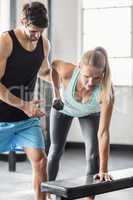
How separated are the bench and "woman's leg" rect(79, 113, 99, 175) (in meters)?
0.58

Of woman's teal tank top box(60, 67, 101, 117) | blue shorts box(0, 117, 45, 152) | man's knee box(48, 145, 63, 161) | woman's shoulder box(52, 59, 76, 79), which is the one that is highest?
woman's shoulder box(52, 59, 76, 79)

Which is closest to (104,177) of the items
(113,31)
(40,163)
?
(40,163)

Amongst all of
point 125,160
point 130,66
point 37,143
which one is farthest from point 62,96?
point 130,66

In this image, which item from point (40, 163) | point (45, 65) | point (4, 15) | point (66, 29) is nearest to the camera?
point (40, 163)

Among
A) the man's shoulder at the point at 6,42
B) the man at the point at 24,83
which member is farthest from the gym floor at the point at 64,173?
the man's shoulder at the point at 6,42

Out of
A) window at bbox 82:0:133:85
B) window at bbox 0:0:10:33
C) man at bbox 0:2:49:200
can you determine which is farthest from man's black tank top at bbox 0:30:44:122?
window at bbox 82:0:133:85

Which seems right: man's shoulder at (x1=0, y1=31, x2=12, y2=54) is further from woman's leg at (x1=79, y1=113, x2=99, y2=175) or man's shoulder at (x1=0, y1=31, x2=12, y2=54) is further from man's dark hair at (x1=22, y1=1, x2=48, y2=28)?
woman's leg at (x1=79, y1=113, x2=99, y2=175)

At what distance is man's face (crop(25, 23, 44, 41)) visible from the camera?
7.18 ft

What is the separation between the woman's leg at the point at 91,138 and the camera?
2785 mm

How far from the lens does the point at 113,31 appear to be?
5.24 meters

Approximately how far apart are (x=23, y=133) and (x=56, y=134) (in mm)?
402

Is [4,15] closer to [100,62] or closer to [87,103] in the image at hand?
[87,103]

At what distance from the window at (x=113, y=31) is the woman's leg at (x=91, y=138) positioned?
8.02 feet

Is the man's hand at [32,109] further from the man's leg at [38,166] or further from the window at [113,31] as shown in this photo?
the window at [113,31]
